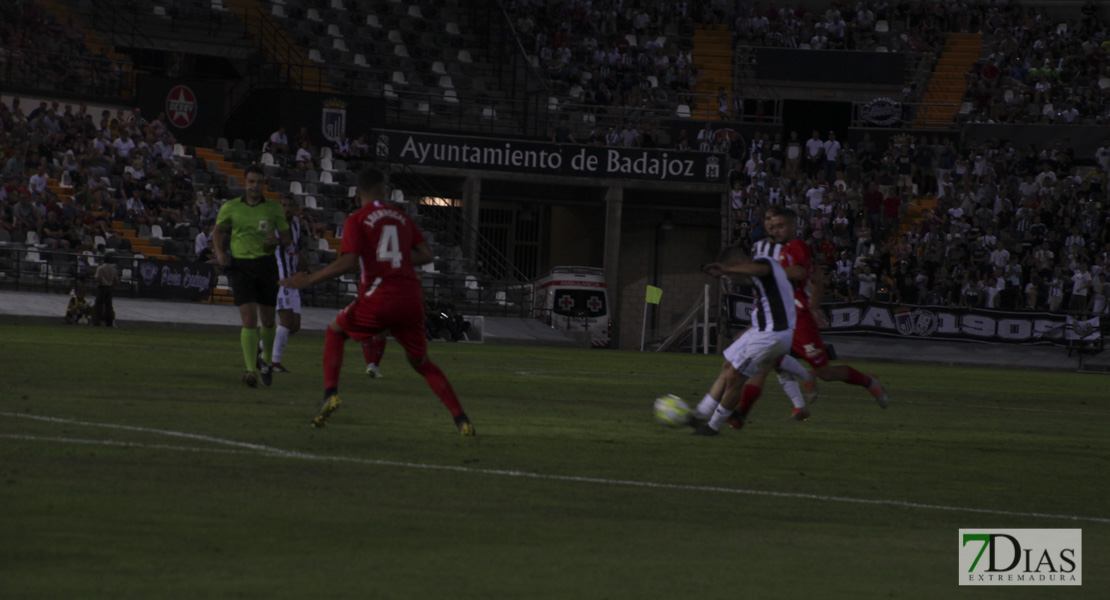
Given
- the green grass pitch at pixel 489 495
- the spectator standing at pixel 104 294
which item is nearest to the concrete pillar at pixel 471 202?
the spectator standing at pixel 104 294

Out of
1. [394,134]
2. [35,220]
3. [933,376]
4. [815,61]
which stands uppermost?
[815,61]

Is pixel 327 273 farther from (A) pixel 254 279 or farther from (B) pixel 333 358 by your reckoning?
(A) pixel 254 279

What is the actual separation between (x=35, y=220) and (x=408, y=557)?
3366cm

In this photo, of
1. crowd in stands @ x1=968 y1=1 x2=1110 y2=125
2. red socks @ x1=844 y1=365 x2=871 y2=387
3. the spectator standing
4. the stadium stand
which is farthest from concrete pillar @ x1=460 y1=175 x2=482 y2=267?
red socks @ x1=844 y1=365 x2=871 y2=387

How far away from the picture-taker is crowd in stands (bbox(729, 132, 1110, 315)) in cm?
4284

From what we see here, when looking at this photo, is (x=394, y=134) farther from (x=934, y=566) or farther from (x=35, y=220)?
(x=934, y=566)

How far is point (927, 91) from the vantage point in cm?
5647

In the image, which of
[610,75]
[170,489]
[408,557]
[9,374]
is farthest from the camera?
[610,75]

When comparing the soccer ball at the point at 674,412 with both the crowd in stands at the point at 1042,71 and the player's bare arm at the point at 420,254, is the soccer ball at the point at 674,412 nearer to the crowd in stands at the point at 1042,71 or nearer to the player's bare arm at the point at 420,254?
the player's bare arm at the point at 420,254

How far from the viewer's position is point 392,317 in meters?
11.3

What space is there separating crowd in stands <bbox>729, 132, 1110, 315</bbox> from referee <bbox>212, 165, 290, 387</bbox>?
28972mm

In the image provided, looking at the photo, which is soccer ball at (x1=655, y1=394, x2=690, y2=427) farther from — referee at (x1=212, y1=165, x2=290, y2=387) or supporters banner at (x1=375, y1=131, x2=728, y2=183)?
supporters banner at (x1=375, y1=131, x2=728, y2=183)

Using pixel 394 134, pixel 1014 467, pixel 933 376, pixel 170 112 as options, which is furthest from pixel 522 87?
pixel 1014 467

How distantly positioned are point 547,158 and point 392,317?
38630 millimetres
